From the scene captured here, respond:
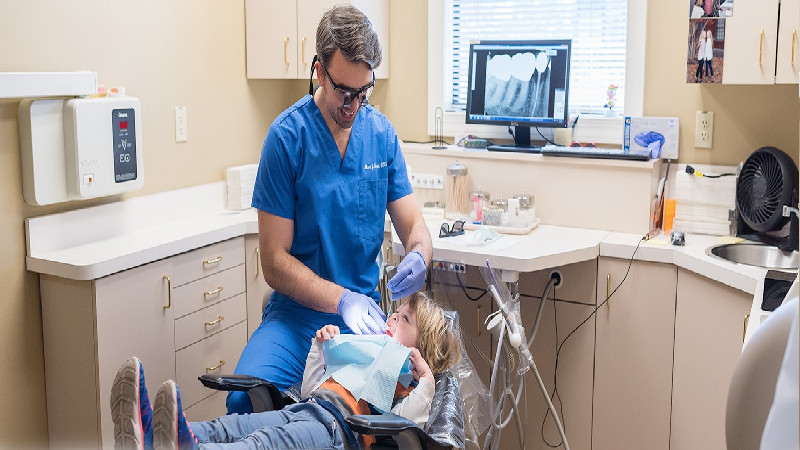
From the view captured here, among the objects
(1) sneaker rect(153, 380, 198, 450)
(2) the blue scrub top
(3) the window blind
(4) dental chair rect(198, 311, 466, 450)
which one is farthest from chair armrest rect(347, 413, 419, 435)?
(3) the window blind

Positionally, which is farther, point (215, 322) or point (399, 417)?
point (215, 322)

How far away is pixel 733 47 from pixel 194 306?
7.00 ft

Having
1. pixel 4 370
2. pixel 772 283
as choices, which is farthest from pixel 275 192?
pixel 772 283

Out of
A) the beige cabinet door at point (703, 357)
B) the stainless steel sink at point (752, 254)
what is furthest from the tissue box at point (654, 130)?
the beige cabinet door at point (703, 357)

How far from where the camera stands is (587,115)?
3467 millimetres

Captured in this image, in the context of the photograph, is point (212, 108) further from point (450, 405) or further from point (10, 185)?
point (450, 405)

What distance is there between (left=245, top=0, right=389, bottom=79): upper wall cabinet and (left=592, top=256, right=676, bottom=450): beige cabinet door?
1512 mm

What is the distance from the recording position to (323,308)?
237 cm

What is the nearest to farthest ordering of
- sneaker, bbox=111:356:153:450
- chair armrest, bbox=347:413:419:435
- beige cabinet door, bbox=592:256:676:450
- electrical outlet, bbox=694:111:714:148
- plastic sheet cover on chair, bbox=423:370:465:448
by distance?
sneaker, bbox=111:356:153:450, chair armrest, bbox=347:413:419:435, plastic sheet cover on chair, bbox=423:370:465:448, beige cabinet door, bbox=592:256:676:450, electrical outlet, bbox=694:111:714:148

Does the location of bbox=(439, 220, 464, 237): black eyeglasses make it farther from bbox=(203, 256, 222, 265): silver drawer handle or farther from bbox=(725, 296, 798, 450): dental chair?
bbox=(725, 296, 798, 450): dental chair

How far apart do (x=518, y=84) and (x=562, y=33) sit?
1.09 feet

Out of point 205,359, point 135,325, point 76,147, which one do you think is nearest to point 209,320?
point 205,359

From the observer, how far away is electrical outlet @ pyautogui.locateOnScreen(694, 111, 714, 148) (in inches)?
124

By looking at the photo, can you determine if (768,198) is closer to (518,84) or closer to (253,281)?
(518,84)
